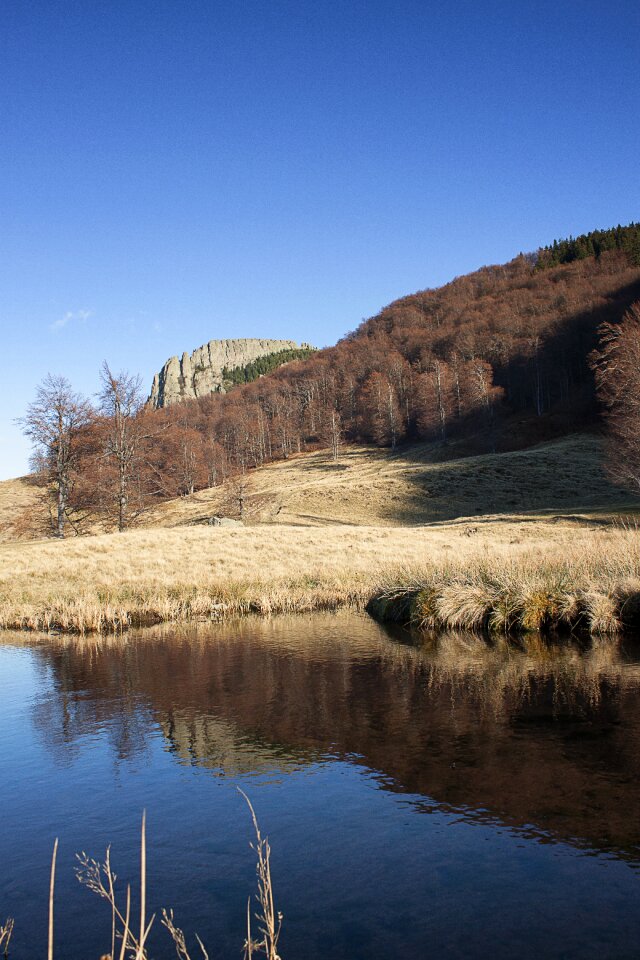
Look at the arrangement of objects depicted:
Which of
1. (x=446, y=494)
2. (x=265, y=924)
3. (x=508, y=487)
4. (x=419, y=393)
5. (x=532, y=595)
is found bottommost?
(x=265, y=924)

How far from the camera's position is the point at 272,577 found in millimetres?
22234

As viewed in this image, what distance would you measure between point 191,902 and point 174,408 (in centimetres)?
16096

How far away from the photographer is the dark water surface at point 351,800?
4707mm

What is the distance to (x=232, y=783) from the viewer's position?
743cm

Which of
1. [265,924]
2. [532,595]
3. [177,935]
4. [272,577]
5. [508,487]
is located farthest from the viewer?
[508,487]

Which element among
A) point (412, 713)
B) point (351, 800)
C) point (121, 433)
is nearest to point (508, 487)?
point (121, 433)

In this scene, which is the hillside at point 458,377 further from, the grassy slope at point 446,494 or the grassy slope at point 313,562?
the grassy slope at point 313,562

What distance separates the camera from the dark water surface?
471 cm

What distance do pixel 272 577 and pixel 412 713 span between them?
42.8ft

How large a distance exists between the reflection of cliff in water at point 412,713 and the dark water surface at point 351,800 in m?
0.04

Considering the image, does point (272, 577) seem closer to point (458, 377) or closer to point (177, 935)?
point (177, 935)

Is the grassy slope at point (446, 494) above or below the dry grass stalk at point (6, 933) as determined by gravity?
above

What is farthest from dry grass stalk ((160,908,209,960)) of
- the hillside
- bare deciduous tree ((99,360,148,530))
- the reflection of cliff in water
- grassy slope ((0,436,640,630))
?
the hillside

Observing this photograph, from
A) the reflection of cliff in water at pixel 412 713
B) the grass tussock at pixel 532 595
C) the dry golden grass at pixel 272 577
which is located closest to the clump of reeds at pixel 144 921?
the reflection of cliff in water at pixel 412 713
